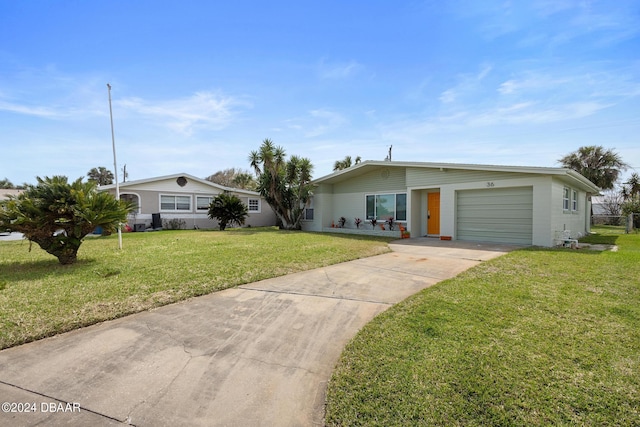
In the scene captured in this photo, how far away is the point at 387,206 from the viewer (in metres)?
16.0

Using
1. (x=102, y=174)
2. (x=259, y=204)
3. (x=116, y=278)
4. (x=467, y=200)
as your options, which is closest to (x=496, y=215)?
(x=467, y=200)

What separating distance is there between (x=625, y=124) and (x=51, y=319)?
84.2 feet

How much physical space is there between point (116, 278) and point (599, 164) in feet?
120

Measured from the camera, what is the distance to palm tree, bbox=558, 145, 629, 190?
2684 cm

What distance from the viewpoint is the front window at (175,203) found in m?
19.3

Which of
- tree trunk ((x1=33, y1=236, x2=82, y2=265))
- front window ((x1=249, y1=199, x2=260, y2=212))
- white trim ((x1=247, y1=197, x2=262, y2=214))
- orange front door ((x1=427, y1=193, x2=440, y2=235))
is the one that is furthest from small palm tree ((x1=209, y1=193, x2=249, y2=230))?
tree trunk ((x1=33, y1=236, x2=82, y2=265))

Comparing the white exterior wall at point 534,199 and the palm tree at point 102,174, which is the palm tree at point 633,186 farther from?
the palm tree at point 102,174

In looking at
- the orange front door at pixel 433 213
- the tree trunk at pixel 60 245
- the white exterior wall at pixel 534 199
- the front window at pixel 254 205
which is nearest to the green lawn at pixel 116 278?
the tree trunk at pixel 60 245

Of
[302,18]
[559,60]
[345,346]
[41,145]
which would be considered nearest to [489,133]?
[559,60]

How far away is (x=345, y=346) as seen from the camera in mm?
3275

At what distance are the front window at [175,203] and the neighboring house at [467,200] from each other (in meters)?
8.98

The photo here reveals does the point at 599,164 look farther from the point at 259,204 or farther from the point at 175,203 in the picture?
the point at 175,203

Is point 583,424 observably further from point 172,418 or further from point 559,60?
point 559,60

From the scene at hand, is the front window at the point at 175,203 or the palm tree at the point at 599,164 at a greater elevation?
the palm tree at the point at 599,164
